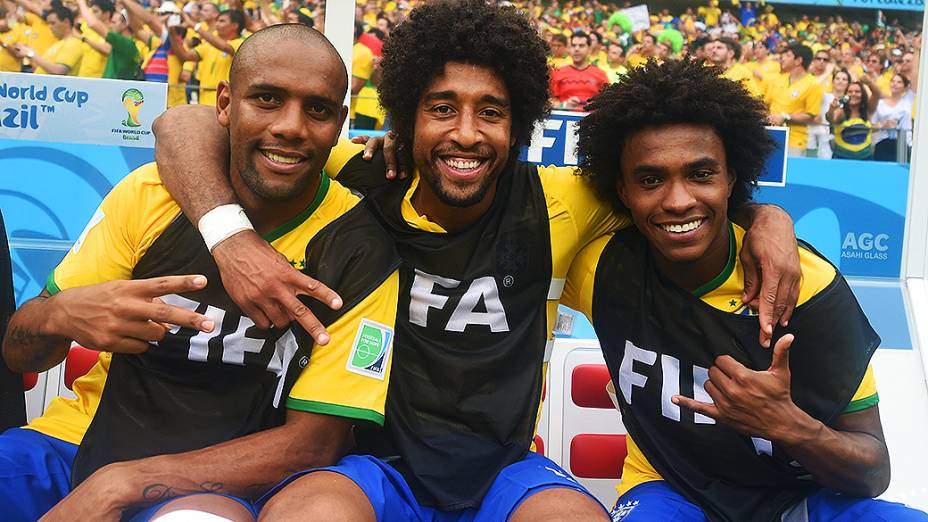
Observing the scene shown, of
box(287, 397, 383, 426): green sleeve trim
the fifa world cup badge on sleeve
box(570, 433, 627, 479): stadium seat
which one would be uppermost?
the fifa world cup badge on sleeve

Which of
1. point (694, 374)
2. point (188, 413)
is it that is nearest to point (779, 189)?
point (694, 374)

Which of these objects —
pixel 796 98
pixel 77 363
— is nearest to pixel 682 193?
pixel 796 98

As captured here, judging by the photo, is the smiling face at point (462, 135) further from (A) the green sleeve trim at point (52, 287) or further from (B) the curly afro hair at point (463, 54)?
(A) the green sleeve trim at point (52, 287)

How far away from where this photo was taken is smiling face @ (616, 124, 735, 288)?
6.34 feet

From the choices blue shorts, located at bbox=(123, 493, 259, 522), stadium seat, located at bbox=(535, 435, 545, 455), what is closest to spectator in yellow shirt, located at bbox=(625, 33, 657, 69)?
stadium seat, located at bbox=(535, 435, 545, 455)

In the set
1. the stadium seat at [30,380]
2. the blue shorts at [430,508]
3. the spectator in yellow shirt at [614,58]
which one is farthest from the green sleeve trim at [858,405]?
the stadium seat at [30,380]

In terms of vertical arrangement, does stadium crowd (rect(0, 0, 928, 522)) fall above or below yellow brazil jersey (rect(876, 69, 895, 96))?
below

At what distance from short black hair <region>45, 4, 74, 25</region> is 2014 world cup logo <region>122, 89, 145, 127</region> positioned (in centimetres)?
46

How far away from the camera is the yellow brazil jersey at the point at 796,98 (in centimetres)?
318

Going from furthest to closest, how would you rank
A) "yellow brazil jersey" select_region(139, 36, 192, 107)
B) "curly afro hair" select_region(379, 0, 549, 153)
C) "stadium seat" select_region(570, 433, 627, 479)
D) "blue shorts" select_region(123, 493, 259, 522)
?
1. "yellow brazil jersey" select_region(139, 36, 192, 107)
2. "stadium seat" select_region(570, 433, 627, 479)
3. "curly afro hair" select_region(379, 0, 549, 153)
4. "blue shorts" select_region(123, 493, 259, 522)

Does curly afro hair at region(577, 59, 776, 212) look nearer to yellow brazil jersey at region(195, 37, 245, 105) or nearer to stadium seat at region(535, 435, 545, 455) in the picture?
stadium seat at region(535, 435, 545, 455)

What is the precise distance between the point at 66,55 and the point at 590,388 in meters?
2.21

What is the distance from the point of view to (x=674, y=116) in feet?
6.59

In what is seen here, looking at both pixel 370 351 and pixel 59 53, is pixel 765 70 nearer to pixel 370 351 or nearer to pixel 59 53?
pixel 370 351
